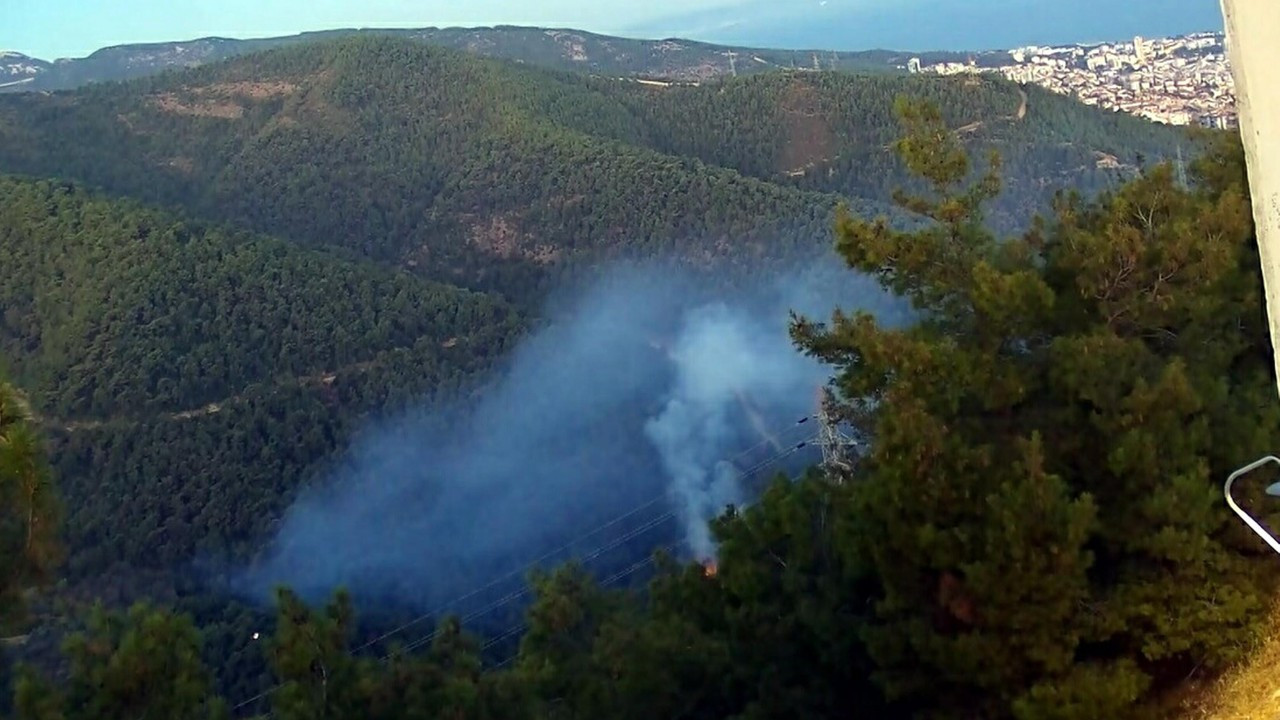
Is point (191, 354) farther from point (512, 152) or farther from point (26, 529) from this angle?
point (26, 529)

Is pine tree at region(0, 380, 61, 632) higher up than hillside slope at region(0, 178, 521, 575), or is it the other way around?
pine tree at region(0, 380, 61, 632)

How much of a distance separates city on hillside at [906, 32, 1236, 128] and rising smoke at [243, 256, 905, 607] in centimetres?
2206

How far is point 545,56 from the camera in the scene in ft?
313

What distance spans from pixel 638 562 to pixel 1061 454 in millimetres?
19469

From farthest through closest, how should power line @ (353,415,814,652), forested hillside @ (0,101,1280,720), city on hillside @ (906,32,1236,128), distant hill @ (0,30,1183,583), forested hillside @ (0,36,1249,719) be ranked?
1. city on hillside @ (906,32,1236,128)
2. distant hill @ (0,30,1183,583)
3. power line @ (353,415,814,652)
4. forested hillside @ (0,36,1249,719)
5. forested hillside @ (0,101,1280,720)

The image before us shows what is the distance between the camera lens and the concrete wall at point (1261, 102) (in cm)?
257

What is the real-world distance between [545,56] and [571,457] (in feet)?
238

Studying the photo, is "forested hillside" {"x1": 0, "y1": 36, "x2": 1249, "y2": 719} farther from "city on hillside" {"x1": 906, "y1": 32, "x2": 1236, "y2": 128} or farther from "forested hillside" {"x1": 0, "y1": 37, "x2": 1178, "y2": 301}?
"city on hillside" {"x1": 906, "y1": 32, "x2": 1236, "y2": 128}

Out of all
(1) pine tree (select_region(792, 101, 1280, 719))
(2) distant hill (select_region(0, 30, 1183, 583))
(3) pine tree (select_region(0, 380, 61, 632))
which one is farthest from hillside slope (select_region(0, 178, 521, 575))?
(1) pine tree (select_region(792, 101, 1280, 719))

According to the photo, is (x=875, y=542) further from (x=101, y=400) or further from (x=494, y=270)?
(x=494, y=270)

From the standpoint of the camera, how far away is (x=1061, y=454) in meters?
7.07

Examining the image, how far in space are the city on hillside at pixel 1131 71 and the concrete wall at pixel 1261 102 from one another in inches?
1698

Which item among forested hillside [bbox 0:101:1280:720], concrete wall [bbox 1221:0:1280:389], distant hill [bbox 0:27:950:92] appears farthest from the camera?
distant hill [bbox 0:27:950:92]

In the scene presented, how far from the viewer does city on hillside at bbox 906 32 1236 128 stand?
49.4 metres
